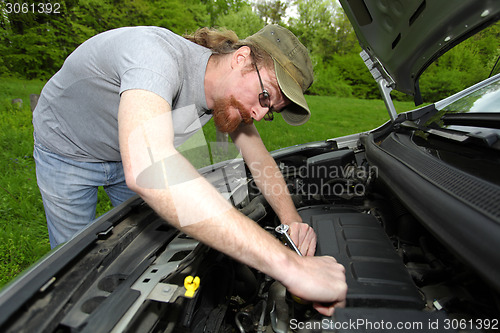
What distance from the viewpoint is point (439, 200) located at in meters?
0.87

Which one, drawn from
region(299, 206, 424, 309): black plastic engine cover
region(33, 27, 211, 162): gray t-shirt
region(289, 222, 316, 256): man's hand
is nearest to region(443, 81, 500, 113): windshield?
region(299, 206, 424, 309): black plastic engine cover

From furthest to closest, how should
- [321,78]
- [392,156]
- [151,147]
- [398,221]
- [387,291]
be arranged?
1. [321,78]
2. [398,221]
3. [392,156]
4. [387,291]
5. [151,147]

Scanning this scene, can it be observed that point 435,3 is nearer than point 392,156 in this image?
Yes

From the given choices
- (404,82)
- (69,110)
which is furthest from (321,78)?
(69,110)

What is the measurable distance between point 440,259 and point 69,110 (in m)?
1.98

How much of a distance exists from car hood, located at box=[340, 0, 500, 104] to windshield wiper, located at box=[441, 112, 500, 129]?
40 centimetres

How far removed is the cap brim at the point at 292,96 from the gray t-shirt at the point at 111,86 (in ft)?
1.20

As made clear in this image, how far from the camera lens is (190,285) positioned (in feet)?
2.93

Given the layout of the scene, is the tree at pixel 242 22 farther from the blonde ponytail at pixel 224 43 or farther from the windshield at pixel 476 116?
the windshield at pixel 476 116

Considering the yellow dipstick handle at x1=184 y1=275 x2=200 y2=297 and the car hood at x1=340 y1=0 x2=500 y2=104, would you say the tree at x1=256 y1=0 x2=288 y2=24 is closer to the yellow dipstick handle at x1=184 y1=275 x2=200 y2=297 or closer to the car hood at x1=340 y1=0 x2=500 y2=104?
the car hood at x1=340 y1=0 x2=500 y2=104

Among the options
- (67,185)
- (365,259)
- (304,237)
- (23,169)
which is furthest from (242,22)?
(365,259)

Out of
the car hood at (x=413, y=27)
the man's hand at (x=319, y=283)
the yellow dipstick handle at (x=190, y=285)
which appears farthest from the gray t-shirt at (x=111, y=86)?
the car hood at (x=413, y=27)

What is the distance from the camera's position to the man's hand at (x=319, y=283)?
84cm

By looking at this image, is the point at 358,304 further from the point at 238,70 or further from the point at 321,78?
the point at 321,78
